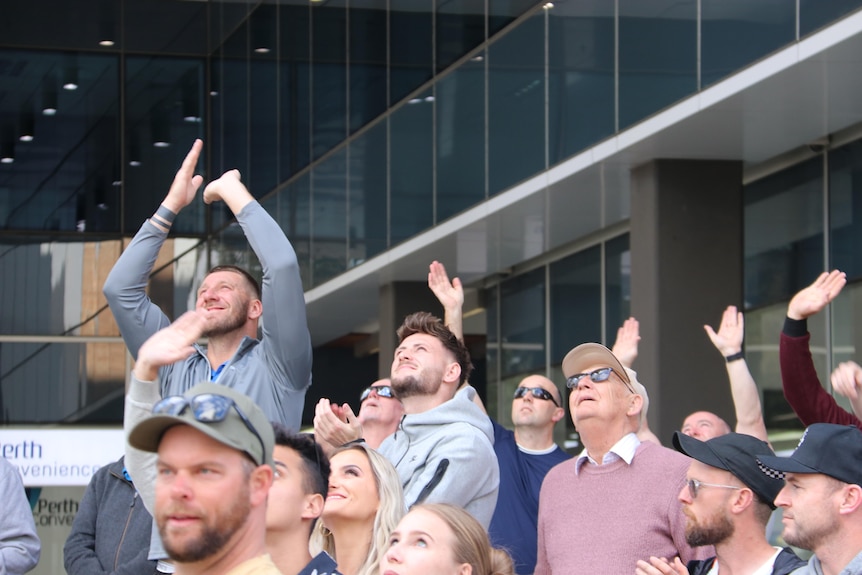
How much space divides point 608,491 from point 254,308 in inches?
60.2

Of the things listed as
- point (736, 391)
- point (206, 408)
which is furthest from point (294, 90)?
point (206, 408)

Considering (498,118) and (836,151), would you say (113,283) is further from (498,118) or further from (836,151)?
(498,118)

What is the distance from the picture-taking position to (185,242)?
21016 mm

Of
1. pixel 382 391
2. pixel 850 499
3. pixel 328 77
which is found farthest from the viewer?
pixel 328 77

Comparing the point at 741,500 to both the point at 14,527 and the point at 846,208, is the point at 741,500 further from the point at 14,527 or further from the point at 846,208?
the point at 846,208

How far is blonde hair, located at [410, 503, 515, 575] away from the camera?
4309mm

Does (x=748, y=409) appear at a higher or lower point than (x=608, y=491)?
higher

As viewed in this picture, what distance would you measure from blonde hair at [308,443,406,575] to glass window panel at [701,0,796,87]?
4898 mm

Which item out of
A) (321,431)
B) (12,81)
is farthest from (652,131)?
(12,81)

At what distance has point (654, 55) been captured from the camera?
34.2ft

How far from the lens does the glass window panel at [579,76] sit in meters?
11.1

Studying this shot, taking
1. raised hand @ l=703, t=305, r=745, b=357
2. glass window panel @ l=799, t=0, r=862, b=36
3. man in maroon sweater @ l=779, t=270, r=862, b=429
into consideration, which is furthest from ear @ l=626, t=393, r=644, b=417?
glass window panel @ l=799, t=0, r=862, b=36

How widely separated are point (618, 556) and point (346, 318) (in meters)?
14.2

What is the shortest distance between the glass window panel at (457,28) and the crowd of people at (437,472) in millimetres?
7218
